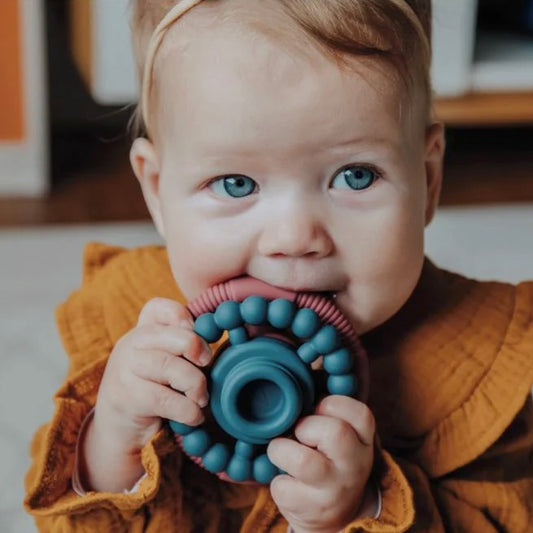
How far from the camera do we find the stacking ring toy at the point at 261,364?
706mm

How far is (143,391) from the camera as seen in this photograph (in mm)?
734

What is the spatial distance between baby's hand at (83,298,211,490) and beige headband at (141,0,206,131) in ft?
0.55

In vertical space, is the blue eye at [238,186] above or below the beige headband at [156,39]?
below

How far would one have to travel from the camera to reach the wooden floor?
187 cm

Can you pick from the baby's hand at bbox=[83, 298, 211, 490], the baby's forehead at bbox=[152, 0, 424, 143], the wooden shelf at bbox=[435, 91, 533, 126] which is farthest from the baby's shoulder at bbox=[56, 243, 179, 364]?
the wooden shelf at bbox=[435, 91, 533, 126]

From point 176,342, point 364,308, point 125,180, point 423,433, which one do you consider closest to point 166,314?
point 176,342

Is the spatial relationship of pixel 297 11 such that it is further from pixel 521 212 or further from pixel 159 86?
pixel 521 212

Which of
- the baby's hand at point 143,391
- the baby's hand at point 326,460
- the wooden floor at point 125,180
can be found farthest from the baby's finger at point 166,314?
the wooden floor at point 125,180

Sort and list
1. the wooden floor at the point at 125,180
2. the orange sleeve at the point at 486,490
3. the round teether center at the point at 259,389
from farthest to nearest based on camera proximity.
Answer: the wooden floor at the point at 125,180 < the orange sleeve at the point at 486,490 < the round teether center at the point at 259,389

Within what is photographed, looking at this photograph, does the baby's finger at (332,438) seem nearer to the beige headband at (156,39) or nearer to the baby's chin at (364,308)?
the baby's chin at (364,308)

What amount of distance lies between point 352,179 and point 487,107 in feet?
4.20

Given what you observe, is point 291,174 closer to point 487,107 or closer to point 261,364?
point 261,364

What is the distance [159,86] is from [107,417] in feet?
0.80

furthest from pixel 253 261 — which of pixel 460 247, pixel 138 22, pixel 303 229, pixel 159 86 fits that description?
pixel 460 247
